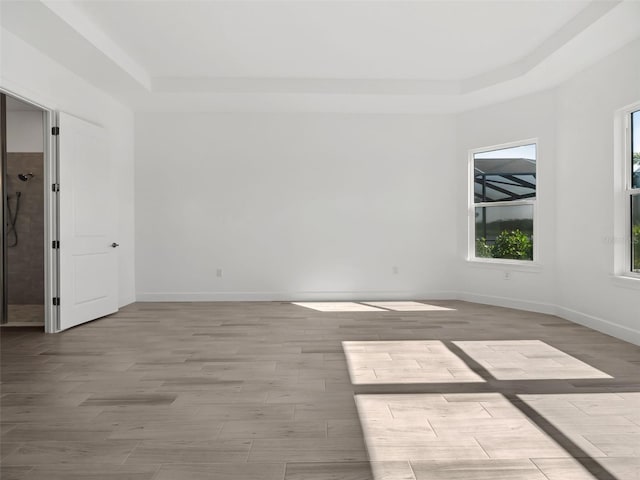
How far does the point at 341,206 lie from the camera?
22.7ft

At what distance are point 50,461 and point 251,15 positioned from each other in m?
3.85

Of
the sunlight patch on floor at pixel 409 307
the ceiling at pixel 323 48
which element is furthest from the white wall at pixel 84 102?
the sunlight patch on floor at pixel 409 307

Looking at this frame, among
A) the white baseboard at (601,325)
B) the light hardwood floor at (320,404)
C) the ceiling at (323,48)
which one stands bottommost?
the light hardwood floor at (320,404)

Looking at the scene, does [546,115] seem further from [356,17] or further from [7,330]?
[7,330]

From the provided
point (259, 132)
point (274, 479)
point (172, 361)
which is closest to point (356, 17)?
point (259, 132)

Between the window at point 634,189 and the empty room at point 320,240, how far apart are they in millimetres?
25

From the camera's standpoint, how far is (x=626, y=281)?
435cm

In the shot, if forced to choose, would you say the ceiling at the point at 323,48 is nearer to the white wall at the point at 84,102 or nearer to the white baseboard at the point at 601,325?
the white wall at the point at 84,102

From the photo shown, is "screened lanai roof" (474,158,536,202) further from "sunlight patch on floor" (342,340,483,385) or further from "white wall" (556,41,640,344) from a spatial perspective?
"sunlight patch on floor" (342,340,483,385)

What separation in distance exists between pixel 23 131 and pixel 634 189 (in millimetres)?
7210

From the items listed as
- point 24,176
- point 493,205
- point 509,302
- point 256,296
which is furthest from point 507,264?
point 24,176

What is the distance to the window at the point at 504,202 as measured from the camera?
241 inches

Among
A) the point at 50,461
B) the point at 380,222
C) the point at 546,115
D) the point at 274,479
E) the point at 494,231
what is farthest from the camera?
the point at 380,222

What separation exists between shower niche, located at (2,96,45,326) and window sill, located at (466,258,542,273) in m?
5.96
